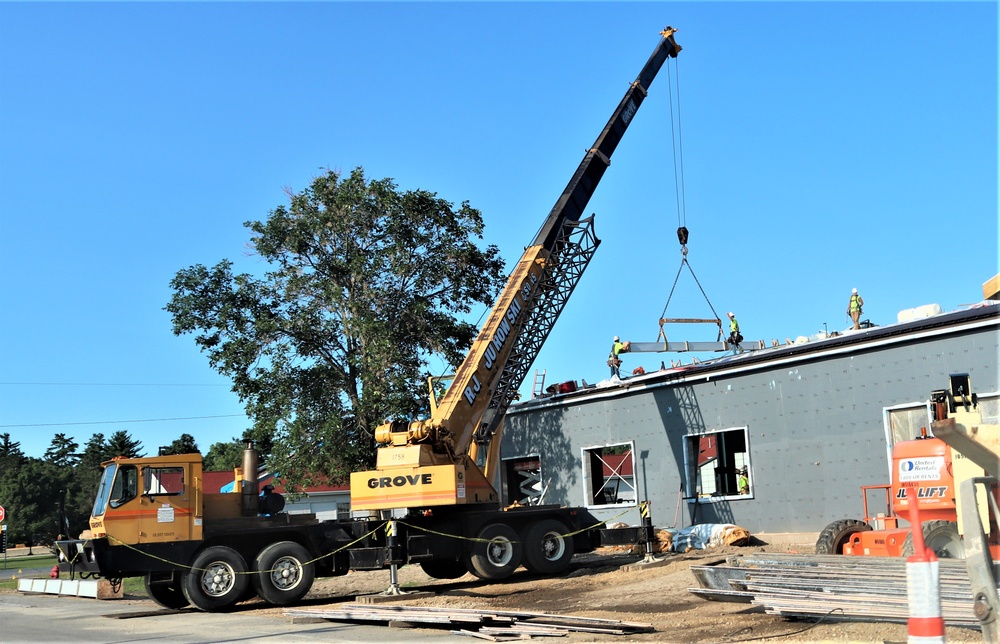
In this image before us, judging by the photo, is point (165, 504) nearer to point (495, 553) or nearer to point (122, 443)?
point (495, 553)

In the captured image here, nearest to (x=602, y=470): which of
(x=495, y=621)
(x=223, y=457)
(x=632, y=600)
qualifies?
(x=632, y=600)

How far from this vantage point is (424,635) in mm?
13406

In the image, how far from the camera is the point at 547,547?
2134 cm

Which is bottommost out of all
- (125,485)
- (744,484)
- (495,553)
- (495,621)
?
(495,621)

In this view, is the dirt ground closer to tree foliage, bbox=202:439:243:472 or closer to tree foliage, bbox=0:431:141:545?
tree foliage, bbox=202:439:243:472

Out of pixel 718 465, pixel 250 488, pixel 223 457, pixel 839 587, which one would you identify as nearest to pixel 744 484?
pixel 718 465

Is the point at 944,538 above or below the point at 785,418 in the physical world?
below

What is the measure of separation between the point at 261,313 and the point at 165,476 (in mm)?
10916

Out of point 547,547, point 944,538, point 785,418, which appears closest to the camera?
point 944,538

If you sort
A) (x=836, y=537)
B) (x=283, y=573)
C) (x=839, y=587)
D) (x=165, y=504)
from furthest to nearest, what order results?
(x=283, y=573) → (x=165, y=504) → (x=836, y=537) → (x=839, y=587)

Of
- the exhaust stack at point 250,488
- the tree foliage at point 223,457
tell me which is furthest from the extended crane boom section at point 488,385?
the tree foliage at point 223,457

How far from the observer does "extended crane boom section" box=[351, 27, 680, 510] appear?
2027cm

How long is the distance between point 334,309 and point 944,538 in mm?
19218

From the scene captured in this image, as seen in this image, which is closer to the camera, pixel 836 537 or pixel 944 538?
pixel 944 538
